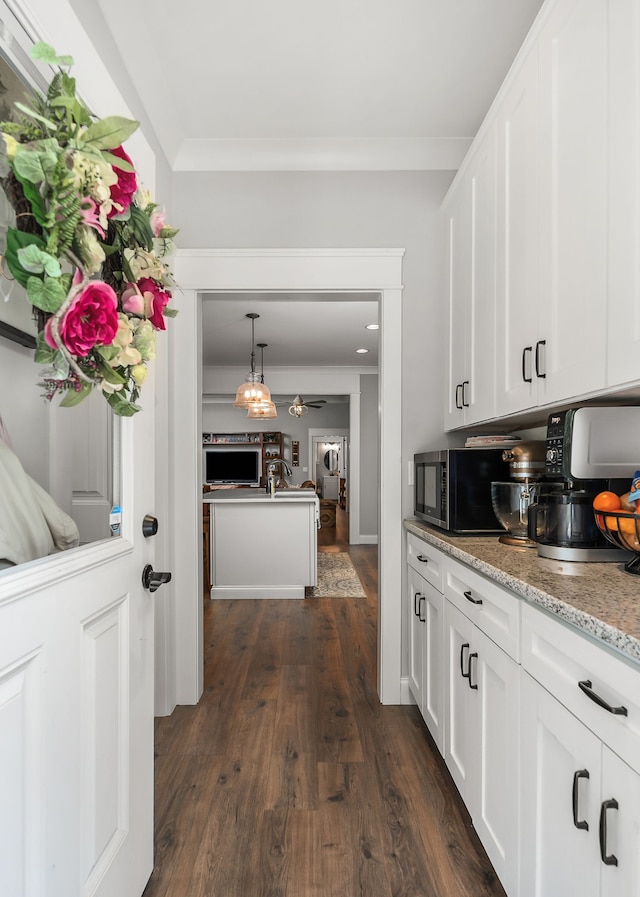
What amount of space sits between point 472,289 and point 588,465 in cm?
105

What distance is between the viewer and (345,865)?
5.26ft

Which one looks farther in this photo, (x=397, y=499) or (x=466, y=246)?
(x=397, y=499)

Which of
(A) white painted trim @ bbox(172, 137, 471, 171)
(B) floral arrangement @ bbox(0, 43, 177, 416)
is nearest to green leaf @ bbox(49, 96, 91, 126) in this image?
(B) floral arrangement @ bbox(0, 43, 177, 416)

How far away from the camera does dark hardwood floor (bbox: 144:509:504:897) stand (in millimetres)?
1554

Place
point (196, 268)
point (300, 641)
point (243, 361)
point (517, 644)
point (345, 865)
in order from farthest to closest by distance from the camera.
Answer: point (243, 361)
point (300, 641)
point (196, 268)
point (345, 865)
point (517, 644)

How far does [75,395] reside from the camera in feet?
3.26

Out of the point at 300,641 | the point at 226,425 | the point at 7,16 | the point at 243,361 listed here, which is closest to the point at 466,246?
the point at 7,16

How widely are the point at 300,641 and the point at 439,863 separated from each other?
2154 millimetres

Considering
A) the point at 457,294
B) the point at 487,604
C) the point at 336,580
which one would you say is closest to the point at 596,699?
the point at 487,604

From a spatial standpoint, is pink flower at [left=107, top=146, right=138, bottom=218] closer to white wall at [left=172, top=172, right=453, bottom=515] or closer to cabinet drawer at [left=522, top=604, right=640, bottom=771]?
cabinet drawer at [left=522, top=604, right=640, bottom=771]

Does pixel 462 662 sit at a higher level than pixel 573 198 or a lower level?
lower

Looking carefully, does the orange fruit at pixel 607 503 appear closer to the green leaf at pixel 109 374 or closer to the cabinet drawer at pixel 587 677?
the cabinet drawer at pixel 587 677

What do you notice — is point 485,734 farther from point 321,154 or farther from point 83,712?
point 321,154

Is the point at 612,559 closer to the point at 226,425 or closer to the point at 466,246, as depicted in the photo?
the point at 466,246
